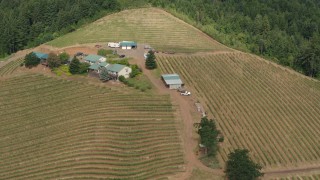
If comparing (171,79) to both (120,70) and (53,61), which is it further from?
(53,61)

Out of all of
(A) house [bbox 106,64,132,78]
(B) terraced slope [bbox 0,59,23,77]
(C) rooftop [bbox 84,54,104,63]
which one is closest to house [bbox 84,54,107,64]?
(C) rooftop [bbox 84,54,104,63]

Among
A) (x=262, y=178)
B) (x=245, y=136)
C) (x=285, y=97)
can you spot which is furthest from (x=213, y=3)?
(x=262, y=178)

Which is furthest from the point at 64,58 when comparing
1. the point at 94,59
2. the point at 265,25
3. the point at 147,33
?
the point at 265,25

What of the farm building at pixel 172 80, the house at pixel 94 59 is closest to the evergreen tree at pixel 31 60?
the house at pixel 94 59

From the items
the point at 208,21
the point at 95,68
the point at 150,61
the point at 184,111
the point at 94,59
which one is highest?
the point at 94,59

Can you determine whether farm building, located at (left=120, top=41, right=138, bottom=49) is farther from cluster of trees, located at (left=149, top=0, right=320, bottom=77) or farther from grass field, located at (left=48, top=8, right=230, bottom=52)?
cluster of trees, located at (left=149, top=0, right=320, bottom=77)

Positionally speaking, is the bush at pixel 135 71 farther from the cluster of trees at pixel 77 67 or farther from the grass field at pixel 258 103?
the cluster of trees at pixel 77 67
